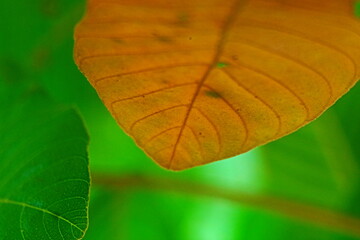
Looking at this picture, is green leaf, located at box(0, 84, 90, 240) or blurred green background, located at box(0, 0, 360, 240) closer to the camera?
green leaf, located at box(0, 84, 90, 240)

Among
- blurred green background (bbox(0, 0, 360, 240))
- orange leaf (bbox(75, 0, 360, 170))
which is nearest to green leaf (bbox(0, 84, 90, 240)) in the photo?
orange leaf (bbox(75, 0, 360, 170))

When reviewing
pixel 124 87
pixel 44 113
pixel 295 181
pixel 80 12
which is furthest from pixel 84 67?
pixel 295 181

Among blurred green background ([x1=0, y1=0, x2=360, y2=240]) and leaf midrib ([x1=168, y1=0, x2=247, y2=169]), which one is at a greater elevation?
leaf midrib ([x1=168, y1=0, x2=247, y2=169])

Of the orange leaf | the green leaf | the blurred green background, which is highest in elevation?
the orange leaf

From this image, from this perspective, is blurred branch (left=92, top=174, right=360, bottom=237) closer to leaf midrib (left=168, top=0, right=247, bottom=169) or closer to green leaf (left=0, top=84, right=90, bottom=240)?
green leaf (left=0, top=84, right=90, bottom=240)

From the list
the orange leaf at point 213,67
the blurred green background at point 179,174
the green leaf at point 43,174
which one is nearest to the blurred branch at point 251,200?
→ the blurred green background at point 179,174

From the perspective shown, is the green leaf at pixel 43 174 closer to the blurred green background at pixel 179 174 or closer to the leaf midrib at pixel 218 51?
the leaf midrib at pixel 218 51

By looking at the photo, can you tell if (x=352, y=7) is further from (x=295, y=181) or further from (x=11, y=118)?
(x=295, y=181)
